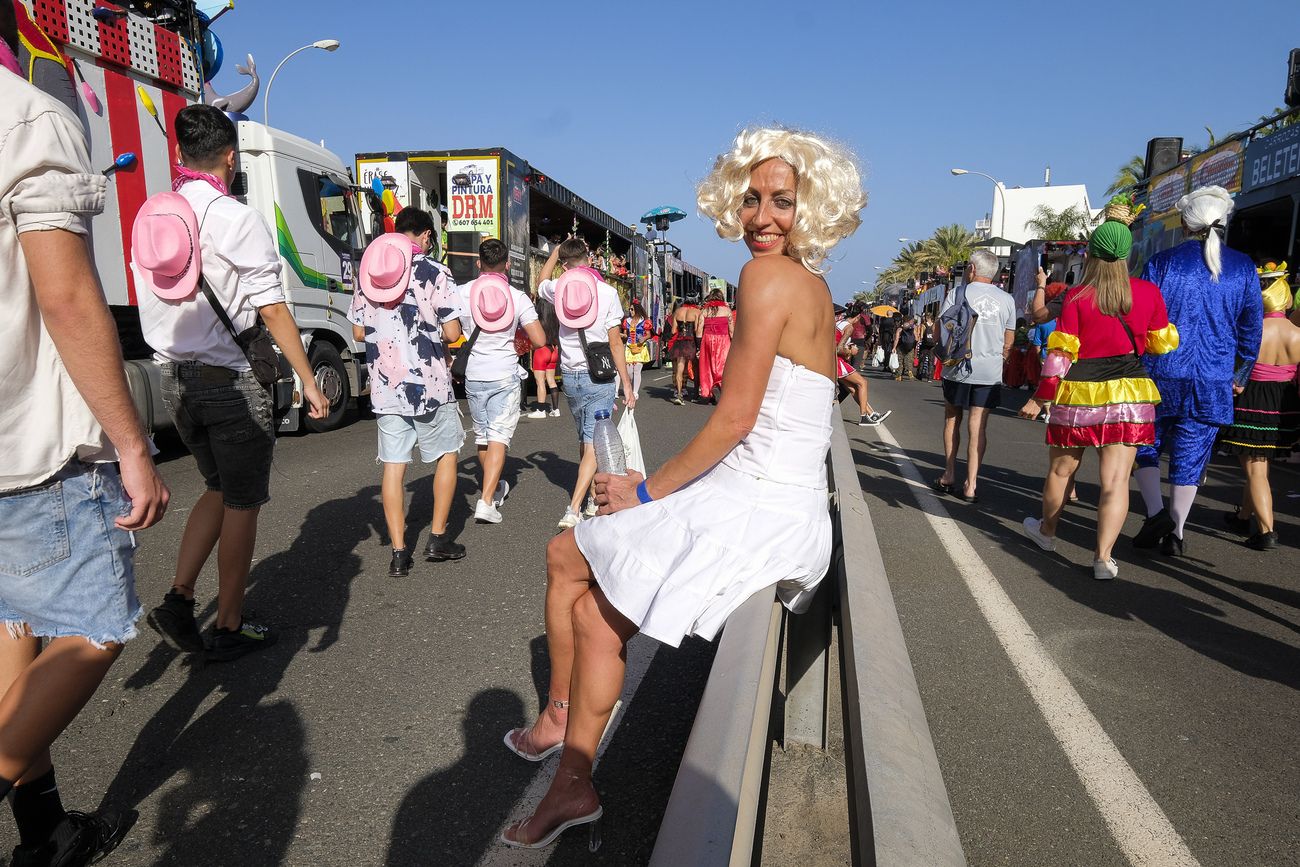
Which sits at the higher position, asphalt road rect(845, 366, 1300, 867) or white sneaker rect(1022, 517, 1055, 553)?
white sneaker rect(1022, 517, 1055, 553)

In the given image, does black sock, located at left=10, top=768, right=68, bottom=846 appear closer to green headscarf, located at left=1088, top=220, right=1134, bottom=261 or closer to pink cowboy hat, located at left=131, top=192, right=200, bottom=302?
pink cowboy hat, located at left=131, top=192, right=200, bottom=302

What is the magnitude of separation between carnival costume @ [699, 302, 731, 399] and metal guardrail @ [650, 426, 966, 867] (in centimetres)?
1069

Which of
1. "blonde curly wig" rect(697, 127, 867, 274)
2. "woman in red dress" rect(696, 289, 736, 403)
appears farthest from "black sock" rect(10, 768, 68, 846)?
"woman in red dress" rect(696, 289, 736, 403)

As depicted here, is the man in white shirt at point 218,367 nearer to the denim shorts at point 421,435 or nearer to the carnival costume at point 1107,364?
the denim shorts at point 421,435

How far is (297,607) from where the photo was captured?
13.2ft

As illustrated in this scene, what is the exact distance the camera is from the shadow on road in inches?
90.7

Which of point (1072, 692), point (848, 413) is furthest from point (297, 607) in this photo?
point (848, 413)

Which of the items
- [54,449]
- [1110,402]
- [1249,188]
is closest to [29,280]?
[54,449]

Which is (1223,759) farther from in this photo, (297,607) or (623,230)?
(623,230)

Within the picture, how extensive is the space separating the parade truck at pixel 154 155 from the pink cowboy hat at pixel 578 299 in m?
2.58

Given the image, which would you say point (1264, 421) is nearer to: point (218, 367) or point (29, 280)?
point (218, 367)

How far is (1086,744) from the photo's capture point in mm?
2908

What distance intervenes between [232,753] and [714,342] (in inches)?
426

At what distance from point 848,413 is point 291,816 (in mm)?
11727
